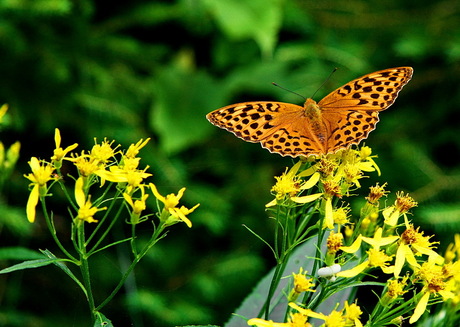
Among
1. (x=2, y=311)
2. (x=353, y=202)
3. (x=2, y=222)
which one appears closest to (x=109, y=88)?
(x=2, y=222)

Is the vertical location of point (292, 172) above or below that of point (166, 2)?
below

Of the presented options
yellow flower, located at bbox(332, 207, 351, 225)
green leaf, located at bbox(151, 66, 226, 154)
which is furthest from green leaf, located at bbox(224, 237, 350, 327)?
green leaf, located at bbox(151, 66, 226, 154)

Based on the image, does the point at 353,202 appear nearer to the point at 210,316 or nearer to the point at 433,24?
the point at 210,316

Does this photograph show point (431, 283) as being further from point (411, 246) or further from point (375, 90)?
point (375, 90)

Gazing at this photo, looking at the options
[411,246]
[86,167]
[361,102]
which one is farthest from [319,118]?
[86,167]

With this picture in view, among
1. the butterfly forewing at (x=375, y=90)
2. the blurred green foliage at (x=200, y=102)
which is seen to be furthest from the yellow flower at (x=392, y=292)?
the blurred green foliage at (x=200, y=102)

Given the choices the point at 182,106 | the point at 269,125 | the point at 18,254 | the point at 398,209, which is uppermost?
the point at 269,125

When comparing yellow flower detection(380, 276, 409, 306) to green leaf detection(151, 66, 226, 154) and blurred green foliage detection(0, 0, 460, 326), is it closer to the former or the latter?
blurred green foliage detection(0, 0, 460, 326)
